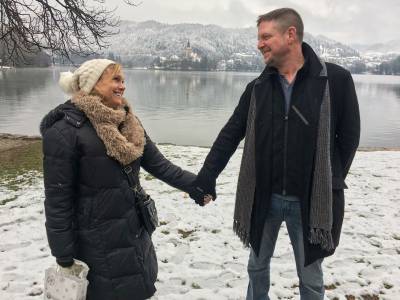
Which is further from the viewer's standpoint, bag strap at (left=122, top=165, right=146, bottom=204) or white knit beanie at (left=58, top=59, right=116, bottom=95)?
bag strap at (left=122, top=165, right=146, bottom=204)

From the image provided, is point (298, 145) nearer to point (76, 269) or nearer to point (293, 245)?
point (293, 245)

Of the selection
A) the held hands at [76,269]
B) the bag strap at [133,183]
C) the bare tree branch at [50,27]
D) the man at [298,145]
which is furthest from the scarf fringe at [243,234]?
the bare tree branch at [50,27]

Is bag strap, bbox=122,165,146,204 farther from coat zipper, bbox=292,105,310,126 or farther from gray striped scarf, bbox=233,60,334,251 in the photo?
coat zipper, bbox=292,105,310,126

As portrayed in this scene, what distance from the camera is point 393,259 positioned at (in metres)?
4.50

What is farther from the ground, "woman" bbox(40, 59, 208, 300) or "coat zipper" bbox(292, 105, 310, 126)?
"coat zipper" bbox(292, 105, 310, 126)

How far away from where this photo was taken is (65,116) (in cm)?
241

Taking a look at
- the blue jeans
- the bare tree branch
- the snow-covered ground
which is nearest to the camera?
the blue jeans

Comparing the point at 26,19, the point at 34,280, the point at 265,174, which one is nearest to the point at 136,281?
the point at 265,174

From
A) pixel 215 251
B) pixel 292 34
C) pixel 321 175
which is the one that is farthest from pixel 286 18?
pixel 215 251

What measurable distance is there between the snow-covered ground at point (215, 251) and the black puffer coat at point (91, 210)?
4.20 ft

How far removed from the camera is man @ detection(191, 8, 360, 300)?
8.59ft

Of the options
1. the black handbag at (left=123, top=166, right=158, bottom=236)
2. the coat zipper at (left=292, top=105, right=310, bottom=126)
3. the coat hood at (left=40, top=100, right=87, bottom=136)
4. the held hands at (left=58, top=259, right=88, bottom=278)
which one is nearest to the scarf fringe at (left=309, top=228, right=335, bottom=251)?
the coat zipper at (left=292, top=105, right=310, bottom=126)

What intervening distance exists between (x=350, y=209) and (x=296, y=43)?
4.43 meters

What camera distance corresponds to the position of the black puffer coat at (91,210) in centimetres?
237
